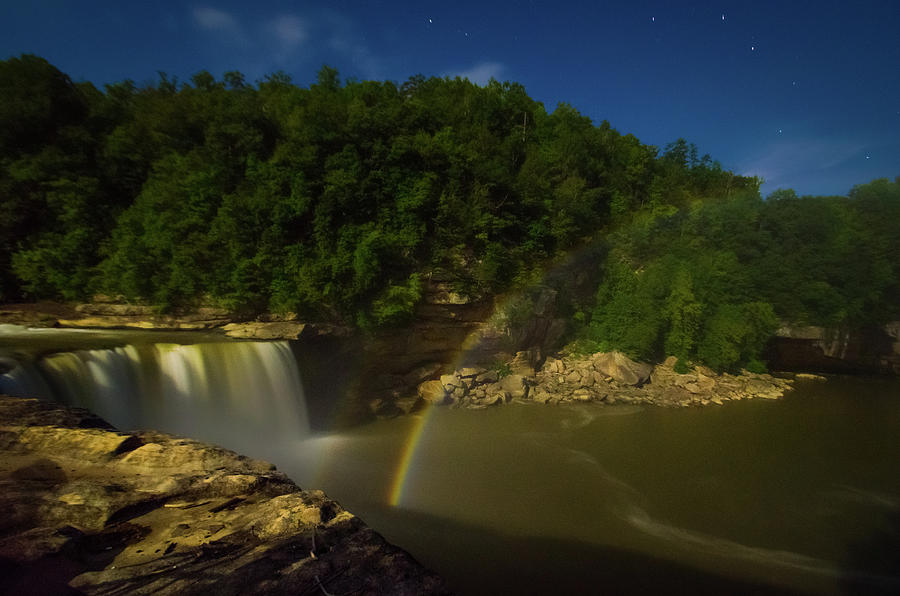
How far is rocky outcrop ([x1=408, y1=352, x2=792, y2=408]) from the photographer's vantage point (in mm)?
16734

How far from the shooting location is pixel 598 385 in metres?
18.3

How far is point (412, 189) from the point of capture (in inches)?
626

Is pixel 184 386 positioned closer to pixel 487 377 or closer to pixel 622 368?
pixel 487 377

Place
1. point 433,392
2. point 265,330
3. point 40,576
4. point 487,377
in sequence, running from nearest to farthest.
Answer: point 40,576
point 265,330
point 433,392
point 487,377

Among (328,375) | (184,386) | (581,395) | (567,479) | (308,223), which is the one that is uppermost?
(308,223)

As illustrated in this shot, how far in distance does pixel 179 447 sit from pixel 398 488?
747 centimetres

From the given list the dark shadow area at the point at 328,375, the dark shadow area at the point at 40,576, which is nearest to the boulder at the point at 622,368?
the dark shadow area at the point at 328,375

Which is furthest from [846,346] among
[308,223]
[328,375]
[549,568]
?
[308,223]

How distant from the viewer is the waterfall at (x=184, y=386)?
8742 mm

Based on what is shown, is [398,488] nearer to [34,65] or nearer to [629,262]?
[629,262]

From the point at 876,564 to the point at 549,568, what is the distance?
276 inches

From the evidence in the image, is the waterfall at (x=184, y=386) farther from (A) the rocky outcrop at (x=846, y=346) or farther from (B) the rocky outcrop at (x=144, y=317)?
(A) the rocky outcrop at (x=846, y=346)

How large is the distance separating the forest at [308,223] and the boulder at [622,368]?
868 millimetres

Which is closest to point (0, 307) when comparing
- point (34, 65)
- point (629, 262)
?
→ point (34, 65)
